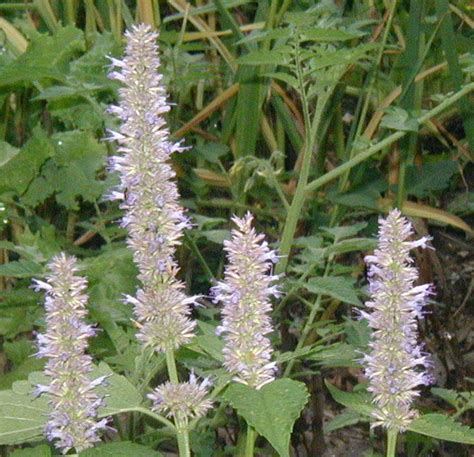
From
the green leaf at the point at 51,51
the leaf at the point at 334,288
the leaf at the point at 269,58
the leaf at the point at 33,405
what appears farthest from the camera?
the green leaf at the point at 51,51

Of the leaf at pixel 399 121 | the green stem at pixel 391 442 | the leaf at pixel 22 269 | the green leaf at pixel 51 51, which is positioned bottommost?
the green stem at pixel 391 442

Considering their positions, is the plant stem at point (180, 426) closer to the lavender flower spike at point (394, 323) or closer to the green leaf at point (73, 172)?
the lavender flower spike at point (394, 323)

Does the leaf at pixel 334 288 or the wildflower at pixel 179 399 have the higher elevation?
the leaf at pixel 334 288

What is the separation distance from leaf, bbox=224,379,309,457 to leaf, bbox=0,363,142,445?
13cm

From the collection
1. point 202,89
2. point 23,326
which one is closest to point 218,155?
point 202,89

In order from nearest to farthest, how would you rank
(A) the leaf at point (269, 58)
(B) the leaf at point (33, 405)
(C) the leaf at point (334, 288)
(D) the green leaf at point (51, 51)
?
(B) the leaf at point (33, 405), (C) the leaf at point (334, 288), (A) the leaf at point (269, 58), (D) the green leaf at point (51, 51)

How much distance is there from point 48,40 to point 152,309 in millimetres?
1211

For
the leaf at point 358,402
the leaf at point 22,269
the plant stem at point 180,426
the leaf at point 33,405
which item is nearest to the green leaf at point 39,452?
the leaf at point 33,405

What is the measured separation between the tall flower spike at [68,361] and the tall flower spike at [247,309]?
132 mm

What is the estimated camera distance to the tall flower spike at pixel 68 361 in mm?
1050

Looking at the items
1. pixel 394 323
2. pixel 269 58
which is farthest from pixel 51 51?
pixel 394 323

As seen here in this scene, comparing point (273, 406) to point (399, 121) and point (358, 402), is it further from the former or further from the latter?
point (399, 121)

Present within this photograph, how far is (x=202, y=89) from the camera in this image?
2668 mm

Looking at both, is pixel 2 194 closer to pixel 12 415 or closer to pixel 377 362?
pixel 12 415
